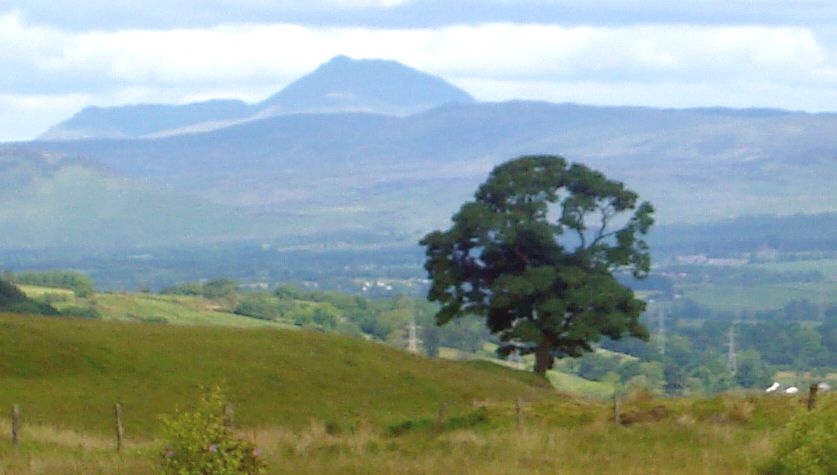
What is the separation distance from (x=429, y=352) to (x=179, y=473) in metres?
125

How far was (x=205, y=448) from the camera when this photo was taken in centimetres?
2088

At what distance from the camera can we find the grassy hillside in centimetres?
4781

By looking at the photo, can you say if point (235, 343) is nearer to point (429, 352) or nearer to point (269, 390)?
point (269, 390)

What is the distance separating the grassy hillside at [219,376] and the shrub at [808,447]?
23795 mm

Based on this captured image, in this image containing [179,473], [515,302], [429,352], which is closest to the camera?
[179,473]

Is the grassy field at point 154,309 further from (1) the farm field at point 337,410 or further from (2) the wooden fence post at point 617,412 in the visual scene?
(2) the wooden fence post at point 617,412

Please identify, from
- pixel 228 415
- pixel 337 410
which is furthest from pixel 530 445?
pixel 337 410

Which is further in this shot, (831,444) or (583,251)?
(583,251)

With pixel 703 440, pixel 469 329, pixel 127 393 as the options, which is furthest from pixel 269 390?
pixel 469 329

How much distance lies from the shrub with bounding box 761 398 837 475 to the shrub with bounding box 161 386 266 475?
7.89 metres

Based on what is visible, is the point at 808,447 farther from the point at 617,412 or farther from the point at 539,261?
the point at 539,261

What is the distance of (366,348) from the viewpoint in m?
64.6

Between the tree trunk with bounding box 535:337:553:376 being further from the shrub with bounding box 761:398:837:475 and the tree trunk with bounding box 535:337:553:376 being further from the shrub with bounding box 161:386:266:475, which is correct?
the shrub with bounding box 161:386:266:475

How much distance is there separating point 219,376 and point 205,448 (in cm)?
3432
